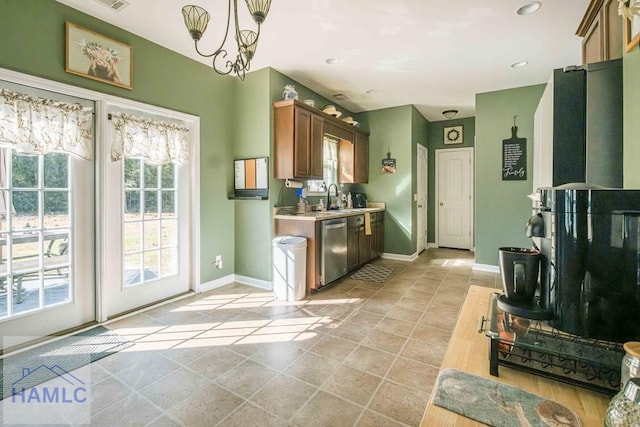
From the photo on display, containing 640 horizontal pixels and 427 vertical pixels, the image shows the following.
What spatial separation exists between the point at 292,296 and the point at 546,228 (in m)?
2.76

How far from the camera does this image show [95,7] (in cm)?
247

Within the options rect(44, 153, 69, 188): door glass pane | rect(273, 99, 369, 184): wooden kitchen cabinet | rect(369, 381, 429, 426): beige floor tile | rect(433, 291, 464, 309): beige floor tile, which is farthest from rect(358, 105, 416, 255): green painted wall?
rect(44, 153, 69, 188): door glass pane

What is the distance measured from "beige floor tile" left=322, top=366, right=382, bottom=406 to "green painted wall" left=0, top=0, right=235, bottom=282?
2.31 m

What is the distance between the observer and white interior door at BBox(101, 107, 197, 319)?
9.14ft

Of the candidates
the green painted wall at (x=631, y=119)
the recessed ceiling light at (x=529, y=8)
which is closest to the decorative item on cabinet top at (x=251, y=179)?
the recessed ceiling light at (x=529, y=8)

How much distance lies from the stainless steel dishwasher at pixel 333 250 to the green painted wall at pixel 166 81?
131cm

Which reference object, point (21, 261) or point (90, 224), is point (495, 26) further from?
point (21, 261)

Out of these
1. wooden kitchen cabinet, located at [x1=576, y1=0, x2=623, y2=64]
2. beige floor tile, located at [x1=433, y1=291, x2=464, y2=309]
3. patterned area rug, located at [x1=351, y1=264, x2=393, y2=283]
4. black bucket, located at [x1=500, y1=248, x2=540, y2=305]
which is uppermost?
wooden kitchen cabinet, located at [x1=576, y1=0, x2=623, y2=64]

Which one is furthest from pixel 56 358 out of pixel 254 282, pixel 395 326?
pixel 395 326

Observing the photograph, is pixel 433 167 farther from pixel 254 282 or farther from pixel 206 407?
pixel 206 407

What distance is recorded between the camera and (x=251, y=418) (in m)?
1.59

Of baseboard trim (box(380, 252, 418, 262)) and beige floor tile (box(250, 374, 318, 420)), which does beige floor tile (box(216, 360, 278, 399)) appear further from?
baseboard trim (box(380, 252, 418, 262))

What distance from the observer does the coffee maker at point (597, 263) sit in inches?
30.2

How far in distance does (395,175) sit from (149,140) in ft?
13.1
